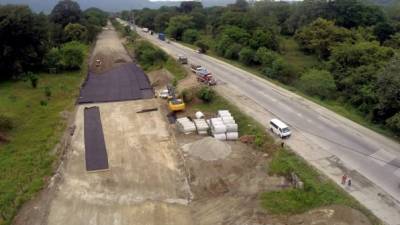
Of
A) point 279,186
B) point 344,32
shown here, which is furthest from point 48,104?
point 344,32

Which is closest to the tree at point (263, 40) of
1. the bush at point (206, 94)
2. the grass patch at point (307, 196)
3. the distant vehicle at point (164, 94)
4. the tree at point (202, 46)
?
the tree at point (202, 46)

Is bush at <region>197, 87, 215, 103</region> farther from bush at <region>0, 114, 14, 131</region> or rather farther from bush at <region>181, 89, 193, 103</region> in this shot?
bush at <region>0, 114, 14, 131</region>

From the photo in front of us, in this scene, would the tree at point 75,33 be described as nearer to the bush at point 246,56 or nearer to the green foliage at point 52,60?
the green foliage at point 52,60

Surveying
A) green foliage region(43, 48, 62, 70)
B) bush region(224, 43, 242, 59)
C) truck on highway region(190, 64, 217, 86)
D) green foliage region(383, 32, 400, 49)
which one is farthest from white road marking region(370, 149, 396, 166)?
green foliage region(43, 48, 62, 70)

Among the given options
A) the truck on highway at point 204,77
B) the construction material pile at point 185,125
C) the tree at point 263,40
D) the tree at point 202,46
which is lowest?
the construction material pile at point 185,125

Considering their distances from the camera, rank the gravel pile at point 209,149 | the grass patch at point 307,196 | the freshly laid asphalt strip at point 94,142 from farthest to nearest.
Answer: the freshly laid asphalt strip at point 94,142 → the gravel pile at point 209,149 → the grass patch at point 307,196

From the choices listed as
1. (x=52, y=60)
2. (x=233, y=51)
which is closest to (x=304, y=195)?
(x=233, y=51)

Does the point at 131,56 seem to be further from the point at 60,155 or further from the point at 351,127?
the point at 351,127
